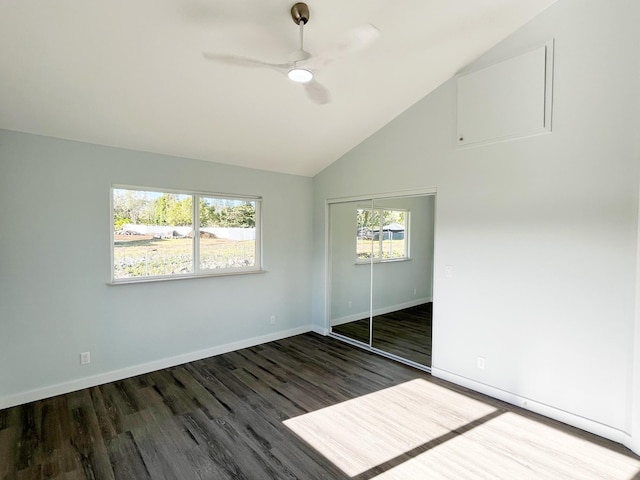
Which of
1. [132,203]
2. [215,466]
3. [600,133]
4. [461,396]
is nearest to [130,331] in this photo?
[132,203]

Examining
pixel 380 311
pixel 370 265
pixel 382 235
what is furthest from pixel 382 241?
pixel 380 311

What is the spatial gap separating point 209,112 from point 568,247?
3.44m

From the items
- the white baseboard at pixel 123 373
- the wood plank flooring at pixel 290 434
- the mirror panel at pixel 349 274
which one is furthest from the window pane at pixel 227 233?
the wood plank flooring at pixel 290 434

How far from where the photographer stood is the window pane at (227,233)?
4.11 m

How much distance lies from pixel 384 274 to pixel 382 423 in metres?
2.09

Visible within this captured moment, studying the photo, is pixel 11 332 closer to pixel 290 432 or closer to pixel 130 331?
pixel 130 331

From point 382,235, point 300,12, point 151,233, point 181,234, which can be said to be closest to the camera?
point 300,12

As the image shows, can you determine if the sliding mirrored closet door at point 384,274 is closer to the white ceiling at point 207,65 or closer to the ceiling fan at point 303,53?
the white ceiling at point 207,65

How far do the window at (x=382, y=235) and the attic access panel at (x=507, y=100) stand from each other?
4.10ft

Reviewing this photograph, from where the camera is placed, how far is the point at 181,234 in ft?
12.8

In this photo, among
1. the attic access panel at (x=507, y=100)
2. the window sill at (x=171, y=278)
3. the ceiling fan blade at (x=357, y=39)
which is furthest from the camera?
the window sill at (x=171, y=278)

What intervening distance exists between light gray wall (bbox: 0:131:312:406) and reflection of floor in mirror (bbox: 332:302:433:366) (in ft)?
5.68

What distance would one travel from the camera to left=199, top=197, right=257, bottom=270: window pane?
411 cm

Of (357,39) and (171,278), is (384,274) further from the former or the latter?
(357,39)
